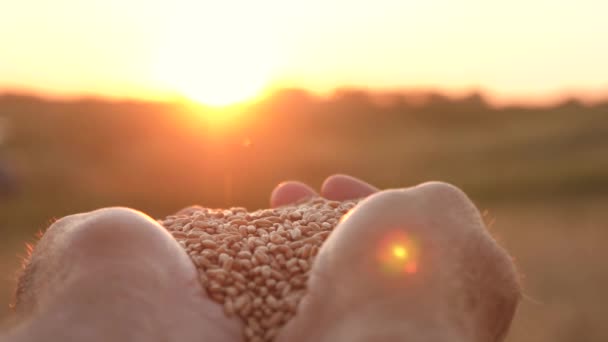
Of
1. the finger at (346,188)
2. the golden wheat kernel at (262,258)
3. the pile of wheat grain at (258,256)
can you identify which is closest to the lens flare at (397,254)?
the pile of wheat grain at (258,256)

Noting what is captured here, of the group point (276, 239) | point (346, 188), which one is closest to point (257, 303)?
point (276, 239)

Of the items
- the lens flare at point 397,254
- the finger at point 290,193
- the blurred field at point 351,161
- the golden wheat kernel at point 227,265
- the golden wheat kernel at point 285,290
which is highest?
the lens flare at point 397,254

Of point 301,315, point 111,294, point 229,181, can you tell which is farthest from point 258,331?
point 229,181

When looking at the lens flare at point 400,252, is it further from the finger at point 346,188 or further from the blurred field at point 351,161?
the blurred field at point 351,161

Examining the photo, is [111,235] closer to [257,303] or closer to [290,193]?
[257,303]

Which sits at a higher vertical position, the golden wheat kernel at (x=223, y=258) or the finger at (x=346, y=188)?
the golden wheat kernel at (x=223, y=258)

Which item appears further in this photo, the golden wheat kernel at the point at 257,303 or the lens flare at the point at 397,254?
the golden wheat kernel at the point at 257,303

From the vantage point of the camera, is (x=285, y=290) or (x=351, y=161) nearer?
(x=285, y=290)
